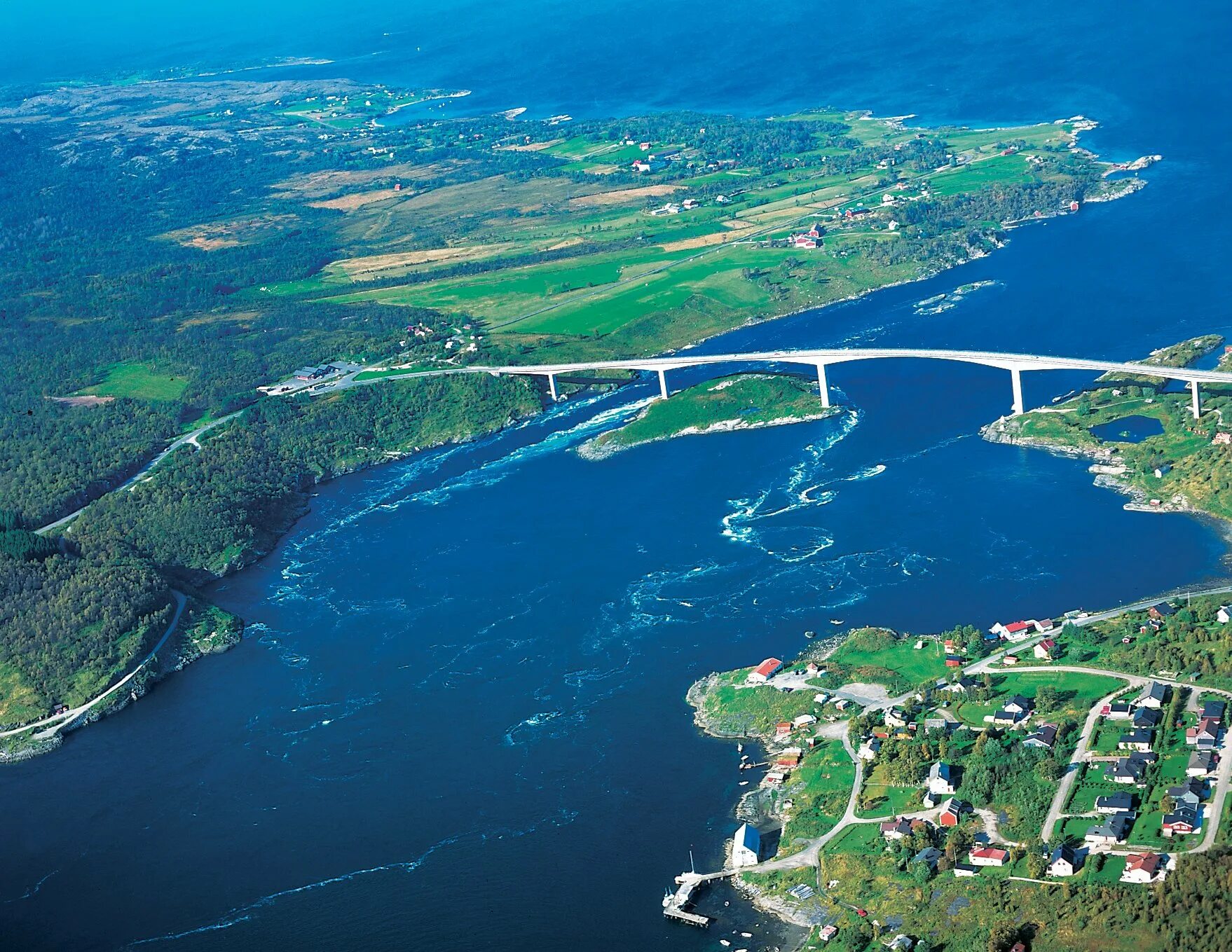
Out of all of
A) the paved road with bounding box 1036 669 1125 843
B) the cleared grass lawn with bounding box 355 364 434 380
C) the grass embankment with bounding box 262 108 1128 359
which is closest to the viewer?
the paved road with bounding box 1036 669 1125 843

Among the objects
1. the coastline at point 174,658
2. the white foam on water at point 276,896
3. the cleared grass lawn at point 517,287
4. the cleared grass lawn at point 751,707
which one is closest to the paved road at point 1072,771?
the cleared grass lawn at point 751,707

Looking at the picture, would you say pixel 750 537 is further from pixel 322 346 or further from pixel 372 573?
pixel 322 346

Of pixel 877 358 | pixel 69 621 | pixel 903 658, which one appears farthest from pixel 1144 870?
pixel 877 358

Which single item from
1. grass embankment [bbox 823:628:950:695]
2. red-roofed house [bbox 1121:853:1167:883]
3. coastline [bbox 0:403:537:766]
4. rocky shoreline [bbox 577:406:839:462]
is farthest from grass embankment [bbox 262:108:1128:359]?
red-roofed house [bbox 1121:853:1167:883]

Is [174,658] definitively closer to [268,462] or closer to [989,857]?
[268,462]

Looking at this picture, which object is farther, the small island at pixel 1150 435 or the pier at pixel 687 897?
the small island at pixel 1150 435

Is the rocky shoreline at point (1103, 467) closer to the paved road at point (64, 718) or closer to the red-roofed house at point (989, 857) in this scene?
the red-roofed house at point (989, 857)

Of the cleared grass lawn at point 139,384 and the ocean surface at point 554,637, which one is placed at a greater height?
the cleared grass lawn at point 139,384

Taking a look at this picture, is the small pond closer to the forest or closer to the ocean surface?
the ocean surface
